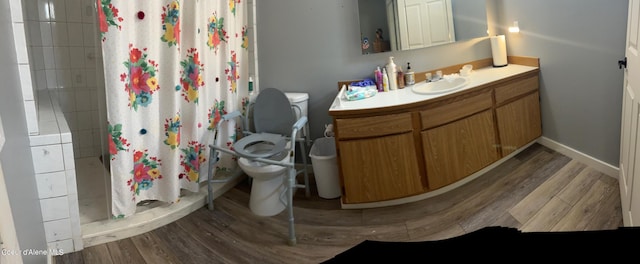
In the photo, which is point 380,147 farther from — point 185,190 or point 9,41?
point 9,41

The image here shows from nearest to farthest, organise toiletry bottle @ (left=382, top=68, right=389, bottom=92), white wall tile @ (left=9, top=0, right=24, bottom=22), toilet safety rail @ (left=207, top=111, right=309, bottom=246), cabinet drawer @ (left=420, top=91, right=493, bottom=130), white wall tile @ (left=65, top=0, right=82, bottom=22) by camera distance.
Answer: white wall tile @ (left=9, top=0, right=24, bottom=22)
toilet safety rail @ (left=207, top=111, right=309, bottom=246)
cabinet drawer @ (left=420, top=91, right=493, bottom=130)
toiletry bottle @ (left=382, top=68, right=389, bottom=92)
white wall tile @ (left=65, top=0, right=82, bottom=22)

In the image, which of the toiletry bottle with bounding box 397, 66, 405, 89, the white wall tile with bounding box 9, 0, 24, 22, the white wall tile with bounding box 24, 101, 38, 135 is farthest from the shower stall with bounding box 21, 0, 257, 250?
the toiletry bottle with bounding box 397, 66, 405, 89

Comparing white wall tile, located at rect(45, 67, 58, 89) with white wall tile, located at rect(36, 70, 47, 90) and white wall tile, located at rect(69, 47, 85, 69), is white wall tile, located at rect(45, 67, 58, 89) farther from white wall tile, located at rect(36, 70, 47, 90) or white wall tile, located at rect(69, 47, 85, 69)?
white wall tile, located at rect(69, 47, 85, 69)

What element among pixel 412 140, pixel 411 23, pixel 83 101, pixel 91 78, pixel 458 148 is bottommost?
pixel 458 148

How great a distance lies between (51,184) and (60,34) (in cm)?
161

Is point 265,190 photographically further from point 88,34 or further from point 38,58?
point 38,58

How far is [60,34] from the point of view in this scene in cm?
305

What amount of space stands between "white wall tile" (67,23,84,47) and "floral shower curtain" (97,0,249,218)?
1285 mm

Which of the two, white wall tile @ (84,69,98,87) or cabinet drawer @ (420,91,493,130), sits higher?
white wall tile @ (84,69,98,87)

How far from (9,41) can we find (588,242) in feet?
6.86

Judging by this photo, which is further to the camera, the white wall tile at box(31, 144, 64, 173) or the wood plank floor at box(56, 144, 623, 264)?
the wood plank floor at box(56, 144, 623, 264)

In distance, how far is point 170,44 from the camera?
229 centimetres

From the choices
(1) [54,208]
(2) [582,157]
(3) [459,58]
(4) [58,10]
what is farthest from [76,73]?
(2) [582,157]

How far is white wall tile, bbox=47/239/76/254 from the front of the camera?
205cm
